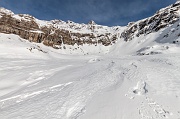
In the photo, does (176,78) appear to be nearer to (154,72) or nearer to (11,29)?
(154,72)

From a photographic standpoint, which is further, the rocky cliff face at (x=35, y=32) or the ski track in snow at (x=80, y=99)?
the rocky cliff face at (x=35, y=32)

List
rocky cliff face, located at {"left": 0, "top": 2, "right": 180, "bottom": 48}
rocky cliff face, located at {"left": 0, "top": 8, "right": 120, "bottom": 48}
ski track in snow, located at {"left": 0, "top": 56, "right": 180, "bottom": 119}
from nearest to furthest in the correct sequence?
ski track in snow, located at {"left": 0, "top": 56, "right": 180, "bottom": 119} → rocky cliff face, located at {"left": 0, "top": 2, "right": 180, "bottom": 48} → rocky cliff face, located at {"left": 0, "top": 8, "right": 120, "bottom": 48}

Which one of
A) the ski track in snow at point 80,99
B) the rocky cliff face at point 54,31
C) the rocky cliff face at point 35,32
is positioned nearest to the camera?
the ski track in snow at point 80,99

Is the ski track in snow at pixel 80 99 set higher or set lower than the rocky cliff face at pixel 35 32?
lower

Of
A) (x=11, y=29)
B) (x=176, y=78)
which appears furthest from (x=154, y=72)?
(x=11, y=29)

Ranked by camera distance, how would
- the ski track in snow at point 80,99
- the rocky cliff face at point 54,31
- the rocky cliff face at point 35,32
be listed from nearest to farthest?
1. the ski track in snow at point 80,99
2. the rocky cliff face at point 54,31
3. the rocky cliff face at point 35,32

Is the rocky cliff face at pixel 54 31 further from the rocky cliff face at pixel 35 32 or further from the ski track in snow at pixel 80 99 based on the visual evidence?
the ski track in snow at pixel 80 99

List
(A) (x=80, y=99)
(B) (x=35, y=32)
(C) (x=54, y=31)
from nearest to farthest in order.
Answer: (A) (x=80, y=99) → (B) (x=35, y=32) → (C) (x=54, y=31)

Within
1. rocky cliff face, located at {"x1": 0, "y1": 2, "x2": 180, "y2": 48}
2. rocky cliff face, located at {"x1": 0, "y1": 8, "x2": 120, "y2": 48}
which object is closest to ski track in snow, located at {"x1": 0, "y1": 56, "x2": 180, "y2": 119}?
rocky cliff face, located at {"x1": 0, "y1": 2, "x2": 180, "y2": 48}

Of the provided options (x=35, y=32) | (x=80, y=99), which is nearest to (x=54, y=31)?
(x=35, y=32)

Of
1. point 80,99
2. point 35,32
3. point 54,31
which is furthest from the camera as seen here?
point 54,31

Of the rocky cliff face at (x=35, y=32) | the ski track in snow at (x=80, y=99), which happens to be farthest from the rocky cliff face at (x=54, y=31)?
the ski track in snow at (x=80, y=99)

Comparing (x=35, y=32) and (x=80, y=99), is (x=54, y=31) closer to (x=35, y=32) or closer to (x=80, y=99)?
(x=35, y=32)

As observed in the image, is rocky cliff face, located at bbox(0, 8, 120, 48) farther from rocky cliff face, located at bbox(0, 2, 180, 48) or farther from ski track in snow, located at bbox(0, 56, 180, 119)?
ski track in snow, located at bbox(0, 56, 180, 119)
